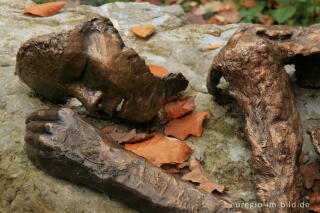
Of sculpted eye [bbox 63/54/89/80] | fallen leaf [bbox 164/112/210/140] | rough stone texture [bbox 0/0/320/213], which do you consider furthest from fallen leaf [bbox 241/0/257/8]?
sculpted eye [bbox 63/54/89/80]

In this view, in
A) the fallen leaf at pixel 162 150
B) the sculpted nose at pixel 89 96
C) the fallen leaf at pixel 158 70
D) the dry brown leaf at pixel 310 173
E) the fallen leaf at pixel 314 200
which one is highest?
the sculpted nose at pixel 89 96

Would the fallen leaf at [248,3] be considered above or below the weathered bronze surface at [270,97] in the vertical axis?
below

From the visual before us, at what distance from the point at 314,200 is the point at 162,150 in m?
1.07

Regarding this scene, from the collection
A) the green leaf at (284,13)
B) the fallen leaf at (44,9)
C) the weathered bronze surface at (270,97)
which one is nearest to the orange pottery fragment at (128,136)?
the weathered bronze surface at (270,97)

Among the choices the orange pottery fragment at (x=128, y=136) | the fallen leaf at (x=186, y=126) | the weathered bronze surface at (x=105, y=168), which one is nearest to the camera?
the weathered bronze surface at (x=105, y=168)

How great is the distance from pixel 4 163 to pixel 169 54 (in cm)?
200

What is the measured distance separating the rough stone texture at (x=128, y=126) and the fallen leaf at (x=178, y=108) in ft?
0.33

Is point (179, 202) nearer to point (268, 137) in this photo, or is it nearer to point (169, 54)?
point (268, 137)

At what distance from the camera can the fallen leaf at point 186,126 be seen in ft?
9.56

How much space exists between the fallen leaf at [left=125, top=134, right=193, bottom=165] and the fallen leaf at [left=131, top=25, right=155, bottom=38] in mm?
1581

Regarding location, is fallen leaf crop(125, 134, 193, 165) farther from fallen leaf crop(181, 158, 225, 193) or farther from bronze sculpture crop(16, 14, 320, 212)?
bronze sculpture crop(16, 14, 320, 212)

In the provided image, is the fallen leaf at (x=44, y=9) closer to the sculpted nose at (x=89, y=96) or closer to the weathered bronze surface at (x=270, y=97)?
the sculpted nose at (x=89, y=96)

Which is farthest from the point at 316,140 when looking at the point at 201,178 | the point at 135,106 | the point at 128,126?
the point at 128,126

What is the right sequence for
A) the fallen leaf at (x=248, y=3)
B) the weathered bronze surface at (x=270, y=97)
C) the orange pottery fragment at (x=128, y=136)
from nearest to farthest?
1. the weathered bronze surface at (x=270, y=97)
2. the orange pottery fragment at (x=128, y=136)
3. the fallen leaf at (x=248, y=3)
